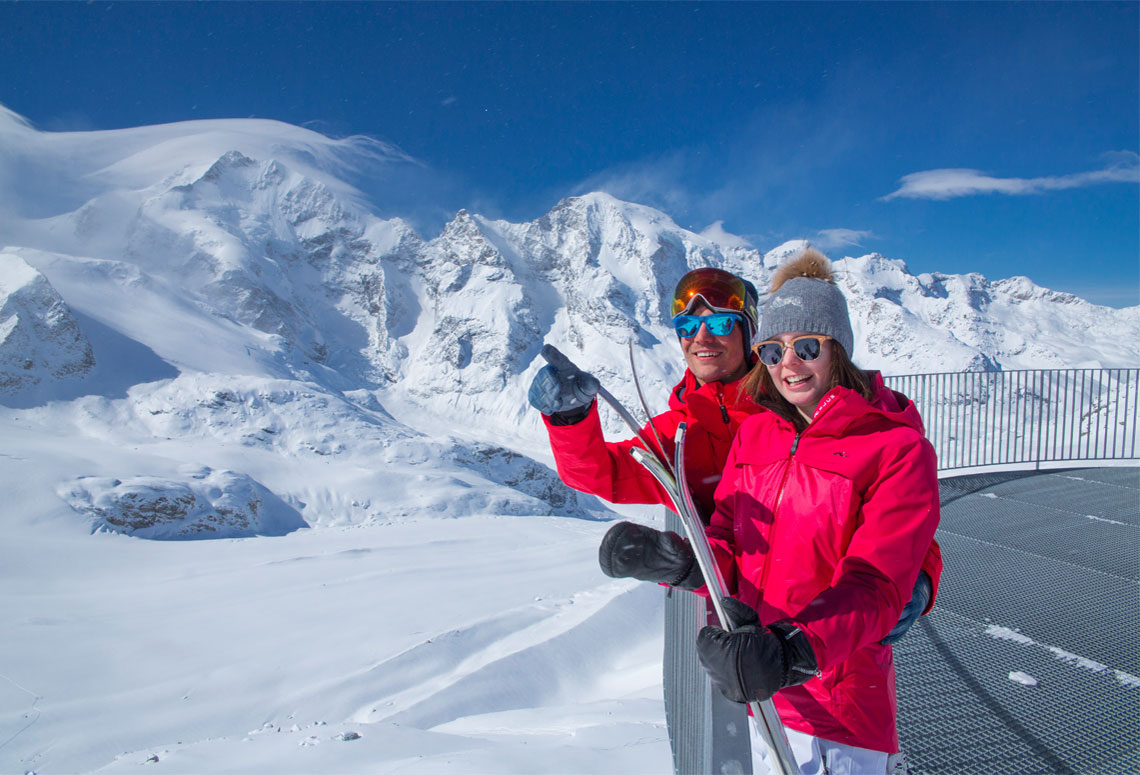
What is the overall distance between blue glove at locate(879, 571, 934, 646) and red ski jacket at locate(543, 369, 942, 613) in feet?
2.05

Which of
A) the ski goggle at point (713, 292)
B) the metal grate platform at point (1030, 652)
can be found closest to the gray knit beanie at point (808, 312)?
the ski goggle at point (713, 292)

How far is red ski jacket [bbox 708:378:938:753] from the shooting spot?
1.18 meters

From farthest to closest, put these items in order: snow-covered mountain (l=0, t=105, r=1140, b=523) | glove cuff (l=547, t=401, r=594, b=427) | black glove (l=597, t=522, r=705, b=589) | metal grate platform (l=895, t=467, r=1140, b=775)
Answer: snow-covered mountain (l=0, t=105, r=1140, b=523)
metal grate platform (l=895, t=467, r=1140, b=775)
glove cuff (l=547, t=401, r=594, b=427)
black glove (l=597, t=522, r=705, b=589)

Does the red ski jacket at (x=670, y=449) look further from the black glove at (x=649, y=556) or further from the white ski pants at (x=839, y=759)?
the white ski pants at (x=839, y=759)

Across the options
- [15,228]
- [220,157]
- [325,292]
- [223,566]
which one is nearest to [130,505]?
[223,566]

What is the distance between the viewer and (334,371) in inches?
4166

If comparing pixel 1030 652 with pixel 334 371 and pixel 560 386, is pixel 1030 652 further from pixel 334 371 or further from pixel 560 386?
pixel 334 371

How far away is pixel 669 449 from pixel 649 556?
0.62 meters

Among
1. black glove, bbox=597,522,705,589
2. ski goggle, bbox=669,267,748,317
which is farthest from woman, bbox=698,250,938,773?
ski goggle, bbox=669,267,748,317

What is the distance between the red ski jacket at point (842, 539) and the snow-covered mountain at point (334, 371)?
177 cm

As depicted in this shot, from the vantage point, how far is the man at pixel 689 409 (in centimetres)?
174

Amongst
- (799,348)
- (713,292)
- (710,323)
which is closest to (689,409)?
(710,323)

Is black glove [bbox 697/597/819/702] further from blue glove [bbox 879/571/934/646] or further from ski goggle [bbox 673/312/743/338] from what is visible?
ski goggle [bbox 673/312/743/338]

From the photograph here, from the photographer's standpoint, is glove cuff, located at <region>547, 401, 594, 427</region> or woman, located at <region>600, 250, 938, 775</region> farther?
glove cuff, located at <region>547, 401, 594, 427</region>
